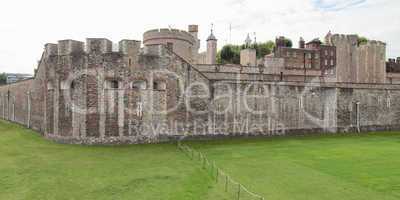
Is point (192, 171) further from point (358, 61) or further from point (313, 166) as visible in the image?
point (358, 61)

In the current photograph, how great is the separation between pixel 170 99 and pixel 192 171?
965 centimetres

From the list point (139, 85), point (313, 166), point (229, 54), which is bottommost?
point (313, 166)

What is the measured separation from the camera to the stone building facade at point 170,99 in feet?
78.4

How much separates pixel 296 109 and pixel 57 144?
1773 cm

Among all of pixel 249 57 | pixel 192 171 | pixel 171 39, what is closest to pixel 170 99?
pixel 171 39

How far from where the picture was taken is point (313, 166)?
59.3 ft

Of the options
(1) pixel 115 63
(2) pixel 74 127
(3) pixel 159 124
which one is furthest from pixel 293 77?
(2) pixel 74 127

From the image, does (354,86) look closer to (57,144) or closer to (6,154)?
(57,144)

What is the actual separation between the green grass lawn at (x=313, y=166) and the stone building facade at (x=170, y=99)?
2.39 meters

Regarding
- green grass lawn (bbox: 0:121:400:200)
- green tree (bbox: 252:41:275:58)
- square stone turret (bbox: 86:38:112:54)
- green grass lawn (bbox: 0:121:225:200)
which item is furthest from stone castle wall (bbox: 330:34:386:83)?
green tree (bbox: 252:41:275:58)

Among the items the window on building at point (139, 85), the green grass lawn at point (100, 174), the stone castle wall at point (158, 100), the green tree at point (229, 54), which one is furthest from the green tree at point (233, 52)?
the green grass lawn at point (100, 174)

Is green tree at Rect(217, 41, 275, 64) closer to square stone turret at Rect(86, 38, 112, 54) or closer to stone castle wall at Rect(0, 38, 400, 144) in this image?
stone castle wall at Rect(0, 38, 400, 144)

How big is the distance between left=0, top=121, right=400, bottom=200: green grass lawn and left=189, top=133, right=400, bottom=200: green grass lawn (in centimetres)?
3

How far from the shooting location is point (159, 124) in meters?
25.2
